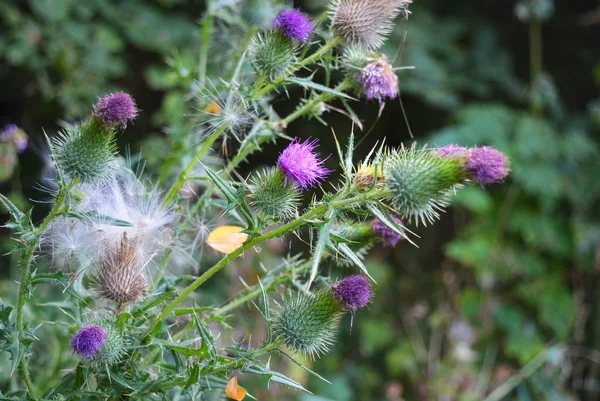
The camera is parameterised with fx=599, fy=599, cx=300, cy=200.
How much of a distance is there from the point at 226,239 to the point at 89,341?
35 cm

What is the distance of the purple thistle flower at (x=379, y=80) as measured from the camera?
1.19 meters

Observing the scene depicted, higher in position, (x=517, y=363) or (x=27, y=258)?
(x=27, y=258)

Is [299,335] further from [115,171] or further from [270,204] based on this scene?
[115,171]

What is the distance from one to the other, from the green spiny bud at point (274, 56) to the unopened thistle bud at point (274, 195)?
236mm

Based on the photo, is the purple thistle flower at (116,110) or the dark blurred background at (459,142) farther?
the dark blurred background at (459,142)

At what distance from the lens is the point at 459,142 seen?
3.12 m

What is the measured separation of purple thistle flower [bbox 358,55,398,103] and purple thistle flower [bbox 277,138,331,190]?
0.28 metres

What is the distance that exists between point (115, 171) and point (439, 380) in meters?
2.49

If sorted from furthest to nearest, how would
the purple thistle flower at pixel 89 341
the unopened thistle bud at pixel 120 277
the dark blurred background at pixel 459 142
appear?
1. the dark blurred background at pixel 459 142
2. the unopened thistle bud at pixel 120 277
3. the purple thistle flower at pixel 89 341

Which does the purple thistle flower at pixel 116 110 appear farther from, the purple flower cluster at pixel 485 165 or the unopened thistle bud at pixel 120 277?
the purple flower cluster at pixel 485 165

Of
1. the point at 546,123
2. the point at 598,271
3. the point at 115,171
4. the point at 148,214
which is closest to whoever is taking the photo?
the point at 115,171

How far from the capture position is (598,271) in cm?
327

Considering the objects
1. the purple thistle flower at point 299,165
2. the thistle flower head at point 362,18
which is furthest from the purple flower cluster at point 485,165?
the thistle flower head at point 362,18

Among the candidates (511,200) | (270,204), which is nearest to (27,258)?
(270,204)
